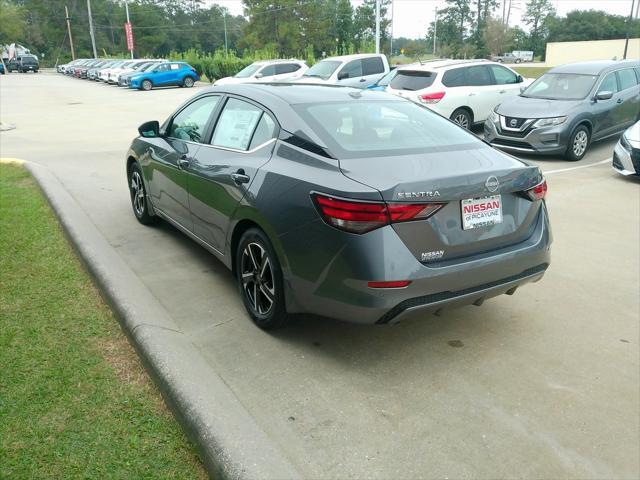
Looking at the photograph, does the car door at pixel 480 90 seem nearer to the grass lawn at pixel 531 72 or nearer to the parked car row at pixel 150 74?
the parked car row at pixel 150 74

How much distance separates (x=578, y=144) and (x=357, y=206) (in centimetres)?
859

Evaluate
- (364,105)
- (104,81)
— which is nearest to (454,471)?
(364,105)

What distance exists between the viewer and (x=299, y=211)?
10.9 ft

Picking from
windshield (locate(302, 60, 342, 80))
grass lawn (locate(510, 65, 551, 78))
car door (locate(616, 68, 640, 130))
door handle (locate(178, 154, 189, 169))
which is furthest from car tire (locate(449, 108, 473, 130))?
grass lawn (locate(510, 65, 551, 78))

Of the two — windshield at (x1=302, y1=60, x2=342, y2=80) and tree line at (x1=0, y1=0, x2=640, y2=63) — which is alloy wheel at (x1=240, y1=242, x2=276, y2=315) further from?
tree line at (x1=0, y1=0, x2=640, y2=63)

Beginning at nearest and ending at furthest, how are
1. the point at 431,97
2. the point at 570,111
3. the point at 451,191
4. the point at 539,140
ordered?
the point at 451,191, the point at 539,140, the point at 570,111, the point at 431,97

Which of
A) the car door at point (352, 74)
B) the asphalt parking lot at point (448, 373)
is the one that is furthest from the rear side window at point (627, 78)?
the car door at point (352, 74)

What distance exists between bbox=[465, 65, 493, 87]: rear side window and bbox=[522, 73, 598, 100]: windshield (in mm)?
1560

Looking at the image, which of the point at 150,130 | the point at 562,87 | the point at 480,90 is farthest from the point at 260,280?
the point at 480,90

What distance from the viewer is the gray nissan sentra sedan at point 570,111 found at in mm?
10023

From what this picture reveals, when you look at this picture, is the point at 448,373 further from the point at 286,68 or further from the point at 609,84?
the point at 286,68

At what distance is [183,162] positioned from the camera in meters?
4.73

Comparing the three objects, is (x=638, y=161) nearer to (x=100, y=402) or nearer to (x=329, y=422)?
(x=329, y=422)

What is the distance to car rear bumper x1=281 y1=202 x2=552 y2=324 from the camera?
10.0 ft
